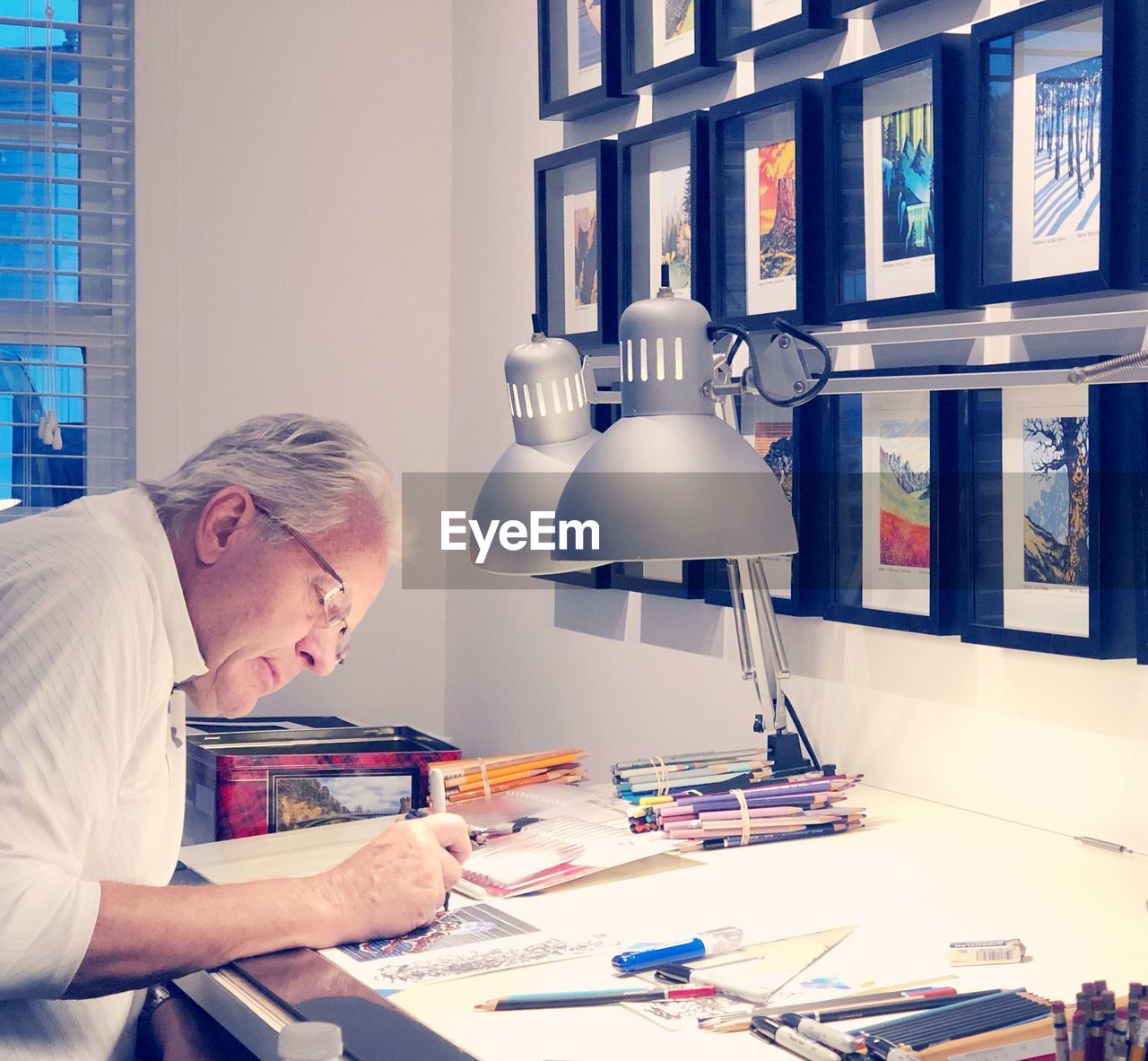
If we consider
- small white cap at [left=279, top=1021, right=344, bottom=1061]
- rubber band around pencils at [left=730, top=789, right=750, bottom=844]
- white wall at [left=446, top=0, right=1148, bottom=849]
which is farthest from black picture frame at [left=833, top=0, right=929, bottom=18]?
small white cap at [left=279, top=1021, right=344, bottom=1061]

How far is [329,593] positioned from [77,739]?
0.35 m

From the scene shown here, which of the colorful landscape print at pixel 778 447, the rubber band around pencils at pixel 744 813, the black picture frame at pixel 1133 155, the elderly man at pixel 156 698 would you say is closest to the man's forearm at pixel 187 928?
the elderly man at pixel 156 698

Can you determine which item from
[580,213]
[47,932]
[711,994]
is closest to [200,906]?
[47,932]

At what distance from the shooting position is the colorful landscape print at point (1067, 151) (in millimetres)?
1628

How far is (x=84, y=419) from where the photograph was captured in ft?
9.53

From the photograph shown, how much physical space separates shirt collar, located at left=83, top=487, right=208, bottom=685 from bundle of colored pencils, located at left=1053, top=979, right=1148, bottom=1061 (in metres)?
0.90

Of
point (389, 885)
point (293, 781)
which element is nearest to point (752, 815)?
point (389, 885)

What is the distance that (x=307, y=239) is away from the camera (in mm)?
2992

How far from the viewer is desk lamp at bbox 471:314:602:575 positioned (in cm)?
168

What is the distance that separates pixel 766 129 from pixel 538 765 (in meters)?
1.02

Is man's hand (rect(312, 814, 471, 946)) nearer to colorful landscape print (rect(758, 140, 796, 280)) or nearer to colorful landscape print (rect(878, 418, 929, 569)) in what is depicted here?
colorful landscape print (rect(878, 418, 929, 569))

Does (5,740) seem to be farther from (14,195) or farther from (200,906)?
(14,195)

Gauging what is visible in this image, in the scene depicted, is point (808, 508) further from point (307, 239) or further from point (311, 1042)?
point (307, 239)

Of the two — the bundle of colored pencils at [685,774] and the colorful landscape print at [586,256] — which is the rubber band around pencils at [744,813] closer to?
the bundle of colored pencils at [685,774]
